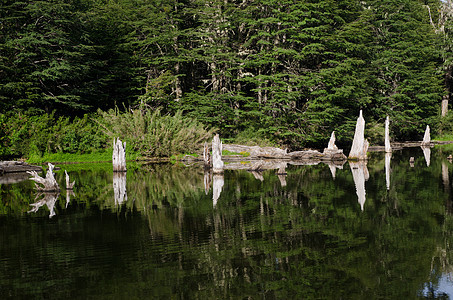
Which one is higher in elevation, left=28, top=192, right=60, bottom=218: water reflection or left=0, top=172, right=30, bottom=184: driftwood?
left=0, top=172, right=30, bottom=184: driftwood

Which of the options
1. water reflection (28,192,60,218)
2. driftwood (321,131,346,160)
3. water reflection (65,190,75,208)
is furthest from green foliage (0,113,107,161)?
driftwood (321,131,346,160)

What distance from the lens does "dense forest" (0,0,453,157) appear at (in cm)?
3155

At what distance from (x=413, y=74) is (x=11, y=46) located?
3623 cm

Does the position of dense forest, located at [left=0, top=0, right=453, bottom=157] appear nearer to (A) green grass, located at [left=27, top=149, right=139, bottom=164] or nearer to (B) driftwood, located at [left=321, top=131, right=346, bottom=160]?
(A) green grass, located at [left=27, top=149, right=139, bottom=164]

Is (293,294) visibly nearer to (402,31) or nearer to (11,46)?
(11,46)

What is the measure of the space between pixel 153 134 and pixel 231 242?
21323mm

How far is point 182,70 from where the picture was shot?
4025 centimetres

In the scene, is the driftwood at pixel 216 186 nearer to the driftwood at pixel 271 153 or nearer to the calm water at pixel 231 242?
the calm water at pixel 231 242

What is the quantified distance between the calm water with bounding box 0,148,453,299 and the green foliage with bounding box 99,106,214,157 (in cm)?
1255

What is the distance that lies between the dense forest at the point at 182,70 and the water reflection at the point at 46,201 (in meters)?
13.6

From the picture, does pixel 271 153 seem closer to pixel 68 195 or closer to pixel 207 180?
pixel 207 180

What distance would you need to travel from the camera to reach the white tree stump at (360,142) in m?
27.8

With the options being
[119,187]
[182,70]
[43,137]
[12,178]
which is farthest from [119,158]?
[182,70]

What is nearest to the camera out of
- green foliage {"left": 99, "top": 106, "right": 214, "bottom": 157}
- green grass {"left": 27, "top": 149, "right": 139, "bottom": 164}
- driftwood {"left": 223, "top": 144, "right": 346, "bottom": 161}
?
green grass {"left": 27, "top": 149, "right": 139, "bottom": 164}
